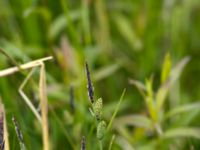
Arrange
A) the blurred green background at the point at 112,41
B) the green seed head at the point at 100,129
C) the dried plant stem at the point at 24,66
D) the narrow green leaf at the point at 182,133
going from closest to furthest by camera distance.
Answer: the green seed head at the point at 100,129 < the dried plant stem at the point at 24,66 < the narrow green leaf at the point at 182,133 < the blurred green background at the point at 112,41

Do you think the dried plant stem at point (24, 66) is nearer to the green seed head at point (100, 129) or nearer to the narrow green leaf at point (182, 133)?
the green seed head at point (100, 129)

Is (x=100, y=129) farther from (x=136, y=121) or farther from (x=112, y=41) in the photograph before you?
(x=112, y=41)

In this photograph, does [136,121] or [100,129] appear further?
[136,121]

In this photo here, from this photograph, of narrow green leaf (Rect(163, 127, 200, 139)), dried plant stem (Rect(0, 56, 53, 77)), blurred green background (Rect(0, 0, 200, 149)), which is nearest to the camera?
dried plant stem (Rect(0, 56, 53, 77))

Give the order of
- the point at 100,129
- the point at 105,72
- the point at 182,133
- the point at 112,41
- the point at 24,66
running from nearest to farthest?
the point at 100,129 → the point at 24,66 → the point at 182,133 → the point at 105,72 → the point at 112,41

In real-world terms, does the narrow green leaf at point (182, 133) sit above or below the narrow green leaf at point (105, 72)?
below

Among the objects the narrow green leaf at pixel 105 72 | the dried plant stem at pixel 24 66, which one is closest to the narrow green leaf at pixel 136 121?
the narrow green leaf at pixel 105 72

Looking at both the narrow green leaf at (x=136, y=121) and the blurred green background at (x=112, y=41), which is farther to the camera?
the blurred green background at (x=112, y=41)

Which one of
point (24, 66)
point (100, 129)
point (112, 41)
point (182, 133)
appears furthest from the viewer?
point (112, 41)

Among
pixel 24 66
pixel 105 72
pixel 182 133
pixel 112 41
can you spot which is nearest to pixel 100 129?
pixel 24 66

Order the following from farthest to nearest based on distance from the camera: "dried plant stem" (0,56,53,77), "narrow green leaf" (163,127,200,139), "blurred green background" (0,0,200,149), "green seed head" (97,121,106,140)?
1. "blurred green background" (0,0,200,149)
2. "narrow green leaf" (163,127,200,139)
3. "dried plant stem" (0,56,53,77)
4. "green seed head" (97,121,106,140)

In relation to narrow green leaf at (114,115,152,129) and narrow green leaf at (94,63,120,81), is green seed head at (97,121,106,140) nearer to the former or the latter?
Answer: narrow green leaf at (114,115,152,129)

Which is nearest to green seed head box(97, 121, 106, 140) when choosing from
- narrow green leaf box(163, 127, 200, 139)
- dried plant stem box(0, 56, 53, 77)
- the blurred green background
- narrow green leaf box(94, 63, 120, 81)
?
dried plant stem box(0, 56, 53, 77)
